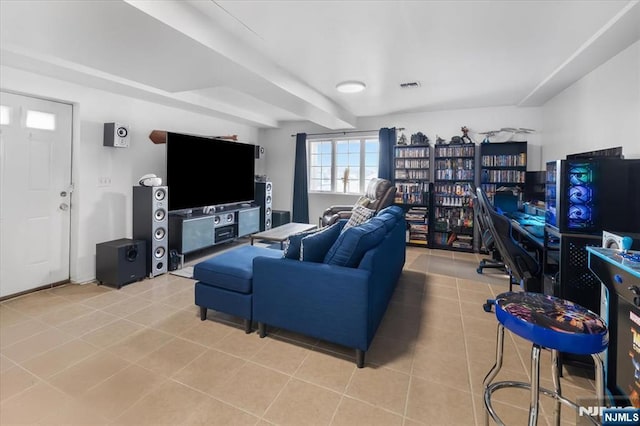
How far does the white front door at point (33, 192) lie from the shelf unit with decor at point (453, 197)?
5291 mm

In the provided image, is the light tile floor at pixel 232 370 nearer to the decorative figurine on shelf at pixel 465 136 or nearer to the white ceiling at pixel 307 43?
the white ceiling at pixel 307 43

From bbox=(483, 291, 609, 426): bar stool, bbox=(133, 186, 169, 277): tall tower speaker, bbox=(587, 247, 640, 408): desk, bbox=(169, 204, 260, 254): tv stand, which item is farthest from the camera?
→ bbox=(169, 204, 260, 254): tv stand

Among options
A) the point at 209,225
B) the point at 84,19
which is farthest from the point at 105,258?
the point at 84,19

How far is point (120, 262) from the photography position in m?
3.27

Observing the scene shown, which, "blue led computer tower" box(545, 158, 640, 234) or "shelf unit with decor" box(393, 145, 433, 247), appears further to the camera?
"shelf unit with decor" box(393, 145, 433, 247)

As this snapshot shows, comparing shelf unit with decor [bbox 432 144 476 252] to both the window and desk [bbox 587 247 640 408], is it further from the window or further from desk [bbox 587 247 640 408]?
desk [bbox 587 247 640 408]

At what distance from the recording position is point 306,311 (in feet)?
6.81

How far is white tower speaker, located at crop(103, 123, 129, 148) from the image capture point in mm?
3477

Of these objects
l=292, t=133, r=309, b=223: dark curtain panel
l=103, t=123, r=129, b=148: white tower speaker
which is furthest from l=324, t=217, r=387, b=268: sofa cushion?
l=292, t=133, r=309, b=223: dark curtain panel

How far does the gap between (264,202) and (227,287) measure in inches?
140

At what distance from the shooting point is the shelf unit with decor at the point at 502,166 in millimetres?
4719

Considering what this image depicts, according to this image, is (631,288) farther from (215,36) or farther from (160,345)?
(215,36)

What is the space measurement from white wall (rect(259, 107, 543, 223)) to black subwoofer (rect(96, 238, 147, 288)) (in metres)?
3.65

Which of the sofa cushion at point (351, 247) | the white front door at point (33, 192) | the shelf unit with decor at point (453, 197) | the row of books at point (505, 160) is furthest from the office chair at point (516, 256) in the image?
the white front door at point (33, 192)
